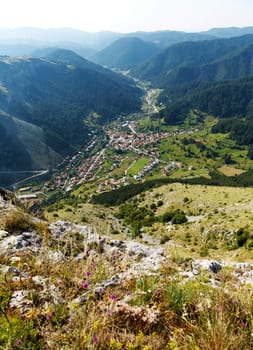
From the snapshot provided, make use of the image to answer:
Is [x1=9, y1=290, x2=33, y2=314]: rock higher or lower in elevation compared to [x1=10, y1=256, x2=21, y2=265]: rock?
higher

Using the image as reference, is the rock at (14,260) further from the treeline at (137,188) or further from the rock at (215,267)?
the treeline at (137,188)

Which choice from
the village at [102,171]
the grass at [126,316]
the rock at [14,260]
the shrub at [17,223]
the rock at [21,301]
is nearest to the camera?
the grass at [126,316]

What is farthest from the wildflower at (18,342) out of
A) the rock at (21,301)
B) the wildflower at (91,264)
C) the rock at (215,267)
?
the rock at (215,267)

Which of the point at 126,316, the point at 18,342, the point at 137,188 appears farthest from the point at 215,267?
the point at 137,188

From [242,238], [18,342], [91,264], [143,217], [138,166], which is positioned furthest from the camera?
[138,166]

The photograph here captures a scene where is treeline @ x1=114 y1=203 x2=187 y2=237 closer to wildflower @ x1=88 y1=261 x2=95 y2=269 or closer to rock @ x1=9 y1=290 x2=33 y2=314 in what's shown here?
wildflower @ x1=88 y1=261 x2=95 y2=269

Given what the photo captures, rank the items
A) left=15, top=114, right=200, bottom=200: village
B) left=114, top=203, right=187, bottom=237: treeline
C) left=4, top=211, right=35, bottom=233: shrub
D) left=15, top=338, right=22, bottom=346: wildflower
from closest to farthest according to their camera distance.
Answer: left=15, top=338, right=22, bottom=346: wildflower, left=4, top=211, right=35, bottom=233: shrub, left=114, top=203, right=187, bottom=237: treeline, left=15, top=114, right=200, bottom=200: village

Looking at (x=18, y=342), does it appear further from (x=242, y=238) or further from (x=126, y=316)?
(x=242, y=238)

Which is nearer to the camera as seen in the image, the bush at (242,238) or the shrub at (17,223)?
the shrub at (17,223)

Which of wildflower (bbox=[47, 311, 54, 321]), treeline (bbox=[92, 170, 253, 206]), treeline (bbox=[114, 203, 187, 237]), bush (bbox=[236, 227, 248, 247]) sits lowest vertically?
treeline (bbox=[92, 170, 253, 206])

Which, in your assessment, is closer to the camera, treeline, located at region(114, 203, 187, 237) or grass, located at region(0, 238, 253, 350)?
grass, located at region(0, 238, 253, 350)

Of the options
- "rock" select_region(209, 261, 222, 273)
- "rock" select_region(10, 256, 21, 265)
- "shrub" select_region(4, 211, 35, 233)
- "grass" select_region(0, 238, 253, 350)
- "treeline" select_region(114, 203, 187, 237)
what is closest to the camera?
"grass" select_region(0, 238, 253, 350)

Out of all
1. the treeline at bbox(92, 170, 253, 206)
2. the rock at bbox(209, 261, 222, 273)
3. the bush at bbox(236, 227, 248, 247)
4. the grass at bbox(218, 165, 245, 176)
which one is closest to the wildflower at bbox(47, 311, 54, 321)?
the rock at bbox(209, 261, 222, 273)
